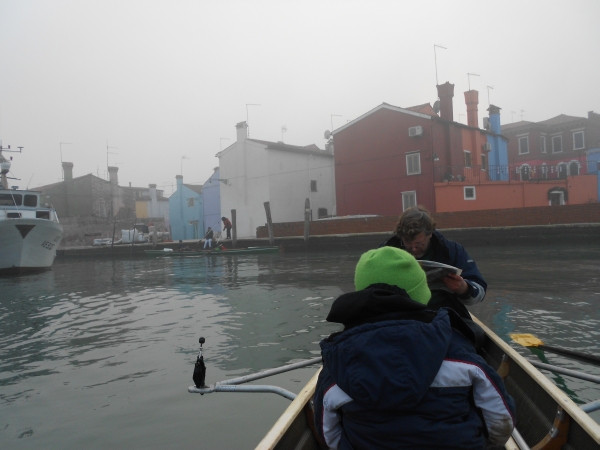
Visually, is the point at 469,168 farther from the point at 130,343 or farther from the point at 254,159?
the point at 130,343

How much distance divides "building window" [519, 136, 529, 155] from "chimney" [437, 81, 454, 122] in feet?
49.8

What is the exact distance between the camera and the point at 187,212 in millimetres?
43062

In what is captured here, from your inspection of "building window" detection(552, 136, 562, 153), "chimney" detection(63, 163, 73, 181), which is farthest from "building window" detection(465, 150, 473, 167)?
"chimney" detection(63, 163, 73, 181)

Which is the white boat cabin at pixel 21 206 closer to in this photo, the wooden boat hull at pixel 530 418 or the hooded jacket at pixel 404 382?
the wooden boat hull at pixel 530 418

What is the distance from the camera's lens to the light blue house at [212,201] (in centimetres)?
3897

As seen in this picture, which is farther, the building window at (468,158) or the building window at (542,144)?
the building window at (542,144)

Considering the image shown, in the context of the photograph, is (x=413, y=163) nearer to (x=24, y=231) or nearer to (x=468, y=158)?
(x=468, y=158)

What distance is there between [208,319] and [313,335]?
2319mm

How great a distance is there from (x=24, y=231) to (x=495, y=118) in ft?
90.5

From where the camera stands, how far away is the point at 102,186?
4572 centimetres

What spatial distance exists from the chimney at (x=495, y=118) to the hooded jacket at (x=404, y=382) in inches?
1281

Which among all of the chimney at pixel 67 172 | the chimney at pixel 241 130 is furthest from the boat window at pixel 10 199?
the chimney at pixel 67 172

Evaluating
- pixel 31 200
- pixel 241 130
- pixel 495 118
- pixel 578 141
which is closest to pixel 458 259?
pixel 31 200

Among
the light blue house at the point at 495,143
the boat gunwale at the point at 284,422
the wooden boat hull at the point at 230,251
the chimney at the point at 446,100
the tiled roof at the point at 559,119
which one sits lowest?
the boat gunwale at the point at 284,422
